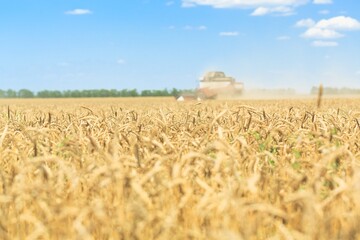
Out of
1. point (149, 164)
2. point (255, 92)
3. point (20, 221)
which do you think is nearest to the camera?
point (20, 221)

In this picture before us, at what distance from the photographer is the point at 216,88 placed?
4959 centimetres

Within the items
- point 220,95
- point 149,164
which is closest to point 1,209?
point 149,164

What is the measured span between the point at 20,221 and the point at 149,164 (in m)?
1.12

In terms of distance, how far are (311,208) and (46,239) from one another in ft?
4.47

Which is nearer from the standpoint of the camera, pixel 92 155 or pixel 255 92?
pixel 92 155

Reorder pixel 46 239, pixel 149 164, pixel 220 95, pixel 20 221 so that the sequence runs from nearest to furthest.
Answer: pixel 46 239, pixel 20 221, pixel 149 164, pixel 220 95

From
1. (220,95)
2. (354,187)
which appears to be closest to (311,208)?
(354,187)

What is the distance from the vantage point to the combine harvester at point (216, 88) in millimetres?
49125

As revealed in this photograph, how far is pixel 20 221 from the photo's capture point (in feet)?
11.4

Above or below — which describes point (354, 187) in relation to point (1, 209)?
above

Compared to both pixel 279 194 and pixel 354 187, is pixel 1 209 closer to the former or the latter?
pixel 279 194

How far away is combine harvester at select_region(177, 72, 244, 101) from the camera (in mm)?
49125

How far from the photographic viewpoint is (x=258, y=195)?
12.1 ft

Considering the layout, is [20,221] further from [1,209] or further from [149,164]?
[149,164]
